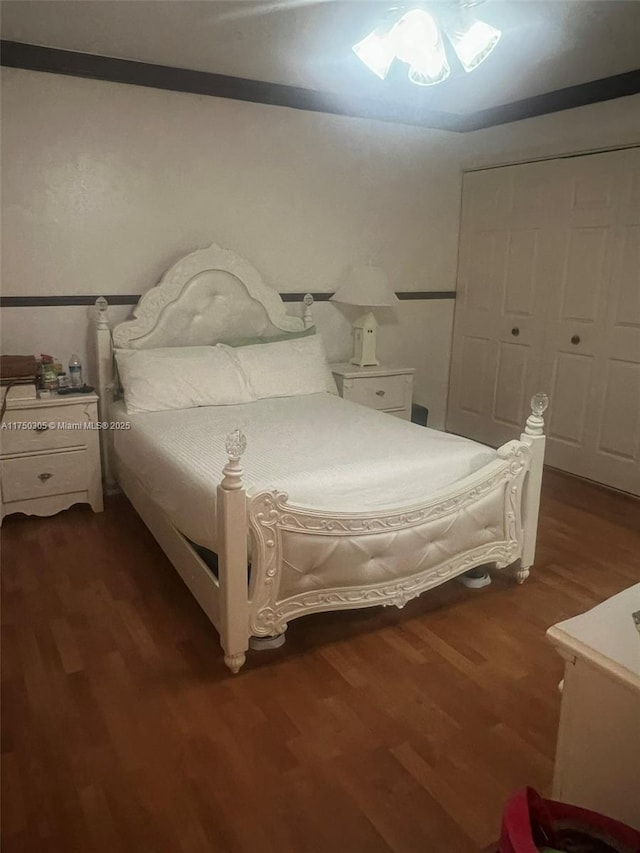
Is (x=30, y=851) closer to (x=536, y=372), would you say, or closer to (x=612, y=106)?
(x=536, y=372)

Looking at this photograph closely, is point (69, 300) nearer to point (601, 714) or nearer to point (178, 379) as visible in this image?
point (178, 379)

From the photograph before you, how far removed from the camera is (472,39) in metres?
2.42

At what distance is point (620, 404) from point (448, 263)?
1.65 meters

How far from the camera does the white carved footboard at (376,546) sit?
6.66 ft

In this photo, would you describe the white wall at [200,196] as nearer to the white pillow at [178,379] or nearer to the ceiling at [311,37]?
the ceiling at [311,37]

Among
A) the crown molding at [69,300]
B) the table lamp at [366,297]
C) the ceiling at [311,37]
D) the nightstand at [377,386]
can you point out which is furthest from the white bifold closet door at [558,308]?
the crown molding at [69,300]

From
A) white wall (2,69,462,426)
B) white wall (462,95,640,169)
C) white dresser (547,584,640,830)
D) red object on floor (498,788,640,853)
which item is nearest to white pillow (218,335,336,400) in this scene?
white wall (2,69,462,426)

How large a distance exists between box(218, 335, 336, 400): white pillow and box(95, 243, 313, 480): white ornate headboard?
0.24 m

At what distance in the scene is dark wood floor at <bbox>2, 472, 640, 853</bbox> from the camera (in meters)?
1.54

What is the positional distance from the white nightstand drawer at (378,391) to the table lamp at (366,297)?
170 millimetres

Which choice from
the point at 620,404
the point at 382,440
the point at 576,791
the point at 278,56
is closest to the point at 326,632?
the point at 382,440

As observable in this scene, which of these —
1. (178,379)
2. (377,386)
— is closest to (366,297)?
(377,386)

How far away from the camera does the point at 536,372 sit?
14.0ft

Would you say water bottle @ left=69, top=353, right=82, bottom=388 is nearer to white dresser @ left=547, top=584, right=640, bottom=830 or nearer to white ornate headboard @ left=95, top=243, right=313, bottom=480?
white ornate headboard @ left=95, top=243, right=313, bottom=480
